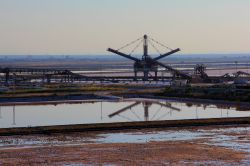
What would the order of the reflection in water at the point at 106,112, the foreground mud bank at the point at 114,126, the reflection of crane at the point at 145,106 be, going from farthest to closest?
1. the reflection of crane at the point at 145,106
2. the reflection in water at the point at 106,112
3. the foreground mud bank at the point at 114,126

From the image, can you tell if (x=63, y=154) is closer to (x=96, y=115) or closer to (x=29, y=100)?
(x=96, y=115)

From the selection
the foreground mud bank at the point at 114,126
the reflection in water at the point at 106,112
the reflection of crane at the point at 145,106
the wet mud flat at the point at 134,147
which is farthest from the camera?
the reflection of crane at the point at 145,106

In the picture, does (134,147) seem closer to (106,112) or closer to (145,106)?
(106,112)

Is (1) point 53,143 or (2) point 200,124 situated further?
(2) point 200,124

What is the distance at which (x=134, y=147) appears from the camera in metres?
18.3

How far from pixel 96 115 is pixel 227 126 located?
6612 mm

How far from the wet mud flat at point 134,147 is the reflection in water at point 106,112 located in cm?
425

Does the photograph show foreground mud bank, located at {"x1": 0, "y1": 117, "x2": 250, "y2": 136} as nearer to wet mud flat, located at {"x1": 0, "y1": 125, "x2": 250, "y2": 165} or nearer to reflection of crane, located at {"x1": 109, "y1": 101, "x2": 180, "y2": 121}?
wet mud flat, located at {"x1": 0, "y1": 125, "x2": 250, "y2": 165}

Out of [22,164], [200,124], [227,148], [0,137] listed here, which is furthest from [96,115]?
[22,164]

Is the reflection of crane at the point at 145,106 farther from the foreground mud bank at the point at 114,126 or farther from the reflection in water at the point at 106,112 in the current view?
the foreground mud bank at the point at 114,126

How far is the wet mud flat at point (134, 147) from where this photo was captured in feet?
53.3

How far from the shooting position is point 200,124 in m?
23.5

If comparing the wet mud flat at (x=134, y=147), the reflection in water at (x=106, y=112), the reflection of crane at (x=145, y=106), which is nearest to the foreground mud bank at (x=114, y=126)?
the wet mud flat at (x=134, y=147)

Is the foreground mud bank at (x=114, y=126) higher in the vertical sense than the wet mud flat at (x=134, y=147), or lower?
higher
